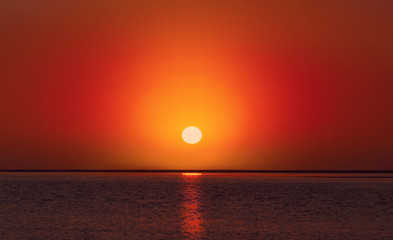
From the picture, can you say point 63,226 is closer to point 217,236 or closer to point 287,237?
point 217,236

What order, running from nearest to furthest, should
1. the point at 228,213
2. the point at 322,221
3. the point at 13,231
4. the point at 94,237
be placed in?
the point at 94,237 < the point at 13,231 < the point at 322,221 < the point at 228,213

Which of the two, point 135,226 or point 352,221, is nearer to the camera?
point 135,226

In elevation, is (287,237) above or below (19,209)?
below

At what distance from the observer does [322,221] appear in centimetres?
5372

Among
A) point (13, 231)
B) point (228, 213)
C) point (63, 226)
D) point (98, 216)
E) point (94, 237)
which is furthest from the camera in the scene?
point (228, 213)

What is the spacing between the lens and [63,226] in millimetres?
48219

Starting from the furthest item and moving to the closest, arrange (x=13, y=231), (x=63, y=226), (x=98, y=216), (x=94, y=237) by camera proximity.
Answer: (x=98, y=216), (x=63, y=226), (x=13, y=231), (x=94, y=237)

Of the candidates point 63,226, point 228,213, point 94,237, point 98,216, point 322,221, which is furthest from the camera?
point 228,213

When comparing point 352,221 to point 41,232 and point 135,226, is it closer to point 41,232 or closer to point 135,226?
point 135,226

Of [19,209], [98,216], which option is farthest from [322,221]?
[19,209]

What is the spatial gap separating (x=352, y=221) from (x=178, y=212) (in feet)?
67.5

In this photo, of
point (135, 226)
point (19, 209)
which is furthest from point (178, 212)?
point (19, 209)

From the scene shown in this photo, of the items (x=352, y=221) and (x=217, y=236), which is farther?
(x=352, y=221)

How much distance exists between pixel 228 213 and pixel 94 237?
25.3 meters
